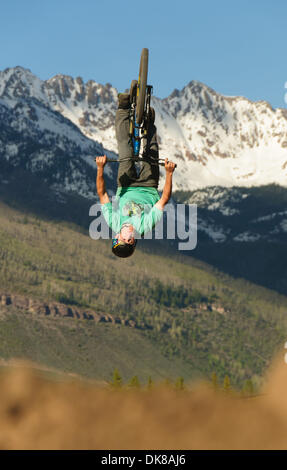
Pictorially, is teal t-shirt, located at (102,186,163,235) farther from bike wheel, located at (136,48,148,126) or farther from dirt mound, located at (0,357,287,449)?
dirt mound, located at (0,357,287,449)

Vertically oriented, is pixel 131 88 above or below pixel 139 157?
above

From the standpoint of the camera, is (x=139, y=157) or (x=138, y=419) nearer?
(x=138, y=419)

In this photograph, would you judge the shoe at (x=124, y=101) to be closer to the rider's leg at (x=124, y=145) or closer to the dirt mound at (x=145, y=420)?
the rider's leg at (x=124, y=145)

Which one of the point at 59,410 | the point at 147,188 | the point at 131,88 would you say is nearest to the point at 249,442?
the point at 59,410

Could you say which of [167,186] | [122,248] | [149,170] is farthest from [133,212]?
[149,170]

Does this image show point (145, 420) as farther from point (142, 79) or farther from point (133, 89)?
point (133, 89)

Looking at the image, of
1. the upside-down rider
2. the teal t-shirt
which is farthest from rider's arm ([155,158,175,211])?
the teal t-shirt

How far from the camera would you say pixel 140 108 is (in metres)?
25.9

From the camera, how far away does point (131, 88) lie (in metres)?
27.0

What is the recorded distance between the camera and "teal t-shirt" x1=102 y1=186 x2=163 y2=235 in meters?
24.2

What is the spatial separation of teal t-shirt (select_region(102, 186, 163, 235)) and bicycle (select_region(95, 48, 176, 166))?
1425 mm

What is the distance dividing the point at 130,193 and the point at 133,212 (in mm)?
1182
